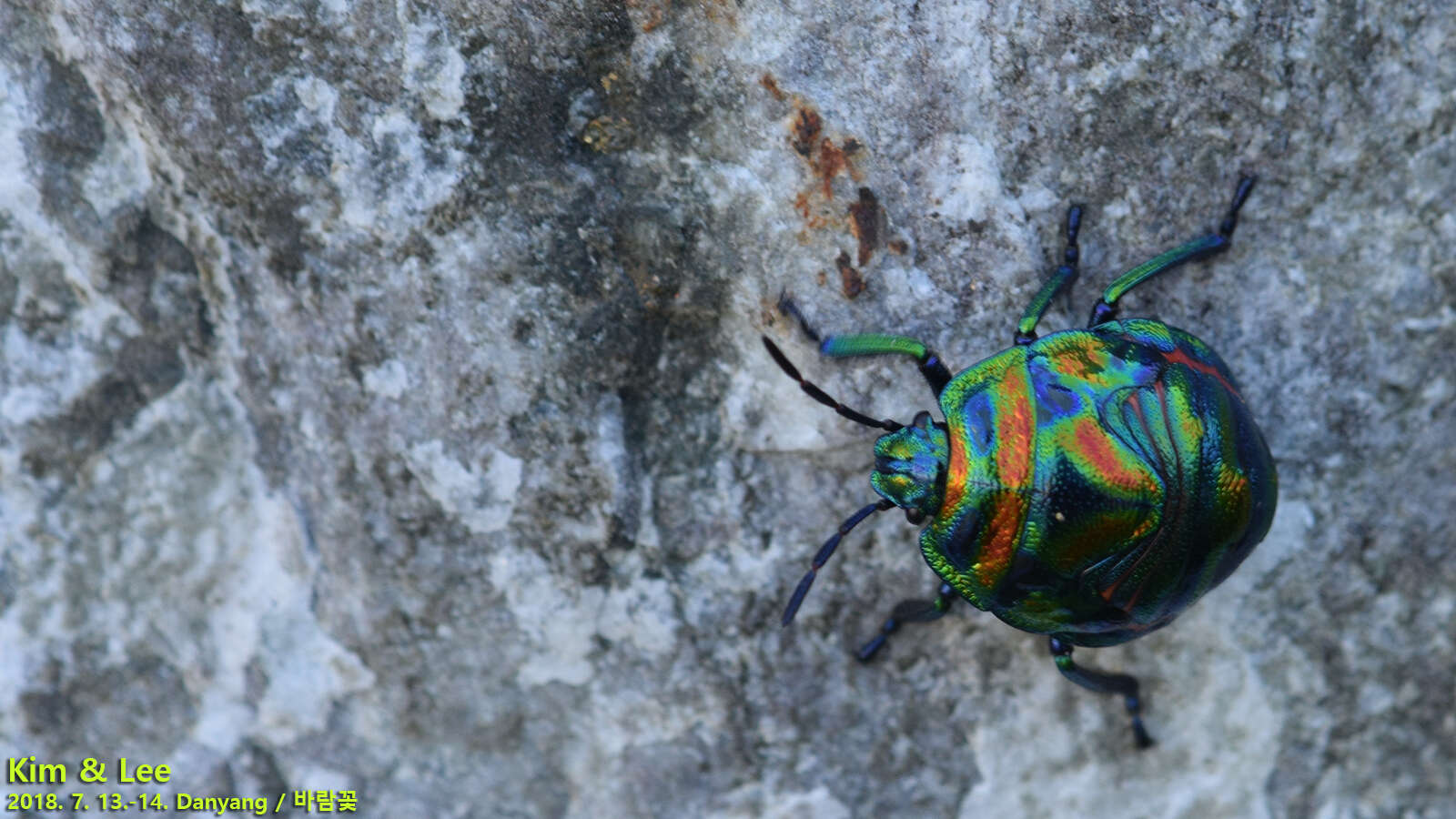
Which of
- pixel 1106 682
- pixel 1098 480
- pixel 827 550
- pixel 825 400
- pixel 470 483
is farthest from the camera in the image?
pixel 1106 682

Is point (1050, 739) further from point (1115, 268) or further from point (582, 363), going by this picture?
point (582, 363)

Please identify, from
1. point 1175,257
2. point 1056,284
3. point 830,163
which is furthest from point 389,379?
point 1175,257

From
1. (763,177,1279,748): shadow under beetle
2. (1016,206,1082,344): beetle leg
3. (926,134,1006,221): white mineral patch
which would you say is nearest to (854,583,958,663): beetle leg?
(763,177,1279,748): shadow under beetle

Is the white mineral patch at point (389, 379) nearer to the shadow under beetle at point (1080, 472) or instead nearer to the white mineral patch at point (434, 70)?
the white mineral patch at point (434, 70)

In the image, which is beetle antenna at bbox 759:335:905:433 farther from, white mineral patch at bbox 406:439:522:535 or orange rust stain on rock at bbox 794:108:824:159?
white mineral patch at bbox 406:439:522:535

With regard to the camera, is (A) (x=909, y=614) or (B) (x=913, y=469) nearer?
(B) (x=913, y=469)

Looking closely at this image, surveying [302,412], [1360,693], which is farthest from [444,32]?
[1360,693]

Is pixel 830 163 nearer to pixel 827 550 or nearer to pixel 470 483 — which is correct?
pixel 827 550
